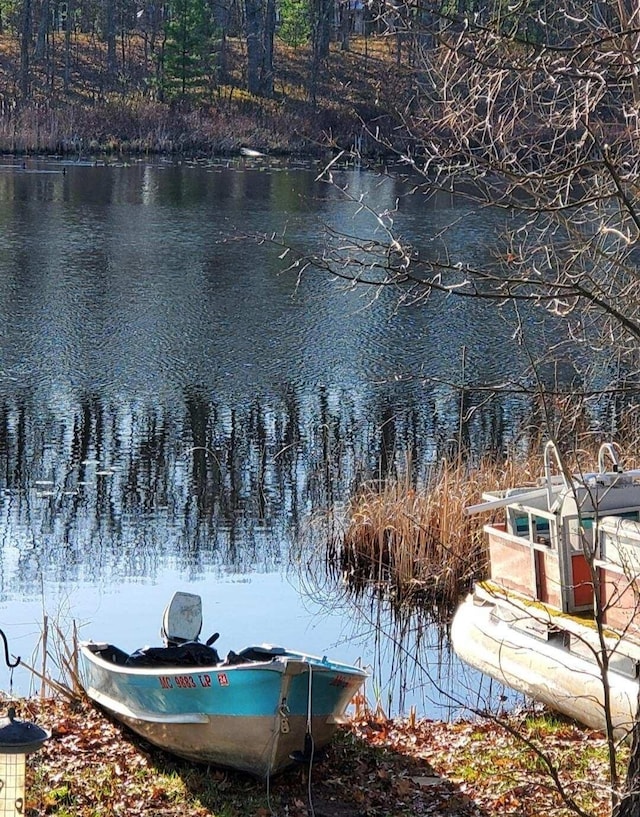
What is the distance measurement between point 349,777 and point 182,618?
2023 millimetres

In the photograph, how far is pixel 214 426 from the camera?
664 inches

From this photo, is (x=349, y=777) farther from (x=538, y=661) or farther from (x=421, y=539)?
(x=421, y=539)

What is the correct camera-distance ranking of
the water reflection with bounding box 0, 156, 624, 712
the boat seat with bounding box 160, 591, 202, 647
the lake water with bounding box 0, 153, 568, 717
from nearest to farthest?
1. the boat seat with bounding box 160, 591, 202, 647
2. the lake water with bounding box 0, 153, 568, 717
3. the water reflection with bounding box 0, 156, 624, 712

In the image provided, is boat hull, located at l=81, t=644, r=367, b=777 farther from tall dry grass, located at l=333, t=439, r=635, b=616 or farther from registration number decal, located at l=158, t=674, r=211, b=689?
tall dry grass, located at l=333, t=439, r=635, b=616

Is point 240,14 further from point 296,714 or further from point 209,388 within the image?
point 296,714

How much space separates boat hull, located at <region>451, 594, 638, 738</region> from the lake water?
382 mm

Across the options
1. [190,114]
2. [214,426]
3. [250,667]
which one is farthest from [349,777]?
[190,114]

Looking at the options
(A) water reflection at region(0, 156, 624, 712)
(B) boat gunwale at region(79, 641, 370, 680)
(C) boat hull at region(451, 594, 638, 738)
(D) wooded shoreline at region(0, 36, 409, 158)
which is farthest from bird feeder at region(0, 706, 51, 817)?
(D) wooded shoreline at region(0, 36, 409, 158)

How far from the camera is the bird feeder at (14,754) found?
5.14 meters

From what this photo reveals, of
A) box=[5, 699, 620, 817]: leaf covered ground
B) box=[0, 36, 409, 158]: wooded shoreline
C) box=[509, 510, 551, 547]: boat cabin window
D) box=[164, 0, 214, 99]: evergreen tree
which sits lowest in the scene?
box=[5, 699, 620, 817]: leaf covered ground

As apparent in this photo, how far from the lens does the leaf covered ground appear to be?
738cm

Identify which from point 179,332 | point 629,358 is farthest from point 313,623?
point 179,332

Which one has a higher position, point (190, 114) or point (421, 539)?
point (190, 114)

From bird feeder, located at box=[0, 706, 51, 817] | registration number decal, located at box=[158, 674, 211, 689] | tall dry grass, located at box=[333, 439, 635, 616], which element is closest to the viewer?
bird feeder, located at box=[0, 706, 51, 817]
